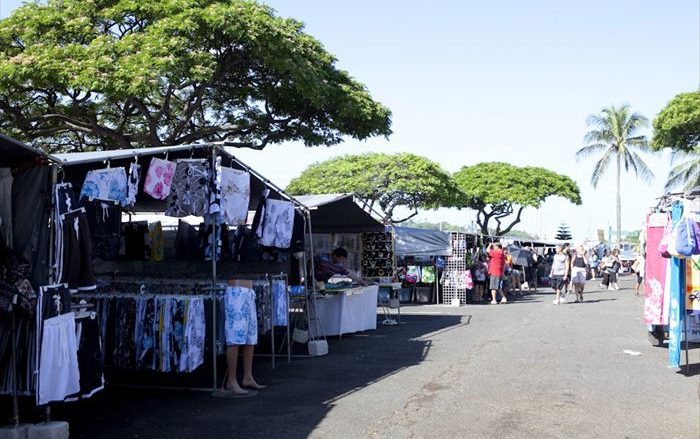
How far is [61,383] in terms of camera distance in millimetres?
6109

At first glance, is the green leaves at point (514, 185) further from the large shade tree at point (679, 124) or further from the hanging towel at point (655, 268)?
the hanging towel at point (655, 268)

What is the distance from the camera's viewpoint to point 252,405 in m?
7.77

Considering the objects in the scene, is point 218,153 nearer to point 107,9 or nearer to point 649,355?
point 649,355

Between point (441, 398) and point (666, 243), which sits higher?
point (666, 243)

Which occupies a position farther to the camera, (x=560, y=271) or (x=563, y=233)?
(x=563, y=233)

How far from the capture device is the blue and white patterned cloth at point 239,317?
325 inches

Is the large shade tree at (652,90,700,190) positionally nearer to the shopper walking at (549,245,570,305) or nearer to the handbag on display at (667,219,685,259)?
Answer: the shopper walking at (549,245,570,305)

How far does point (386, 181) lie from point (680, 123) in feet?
53.8

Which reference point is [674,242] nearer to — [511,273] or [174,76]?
[174,76]

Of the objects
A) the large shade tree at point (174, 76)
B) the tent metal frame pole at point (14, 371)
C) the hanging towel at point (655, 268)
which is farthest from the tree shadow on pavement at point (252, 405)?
the large shade tree at point (174, 76)

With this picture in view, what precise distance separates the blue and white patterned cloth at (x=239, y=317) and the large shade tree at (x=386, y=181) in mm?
30986

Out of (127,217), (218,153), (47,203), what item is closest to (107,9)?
(127,217)

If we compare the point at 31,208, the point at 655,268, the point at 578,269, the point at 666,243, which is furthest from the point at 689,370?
the point at 578,269

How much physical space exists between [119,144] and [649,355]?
14.5 m
